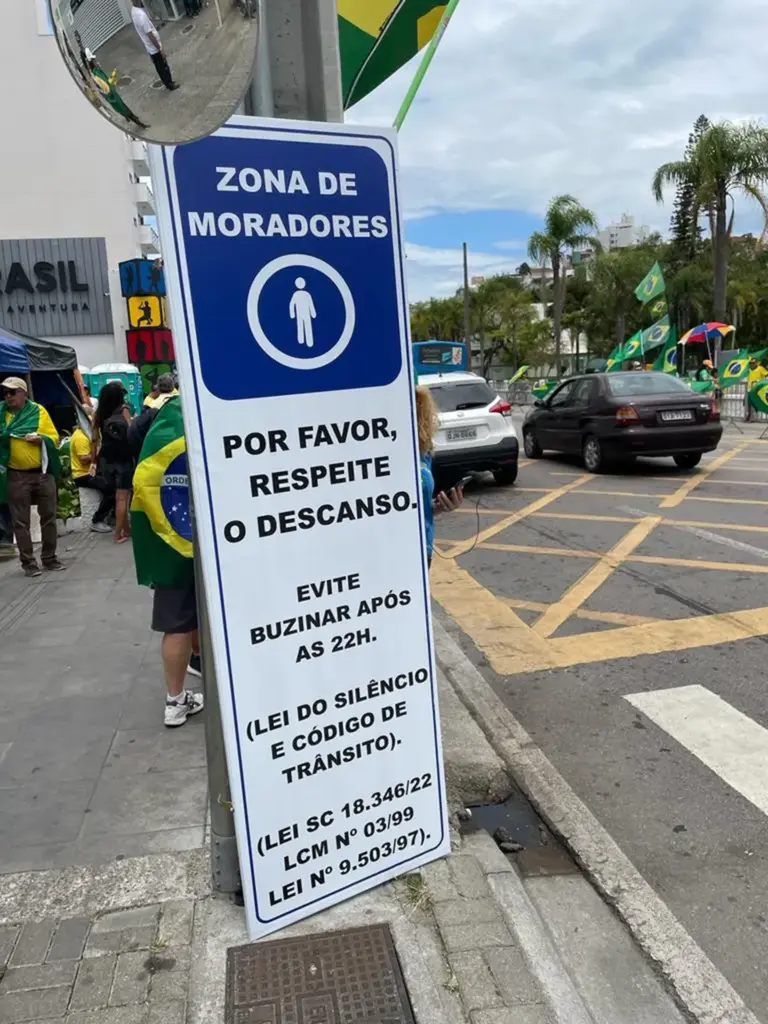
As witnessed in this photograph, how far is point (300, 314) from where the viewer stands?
2.32 m

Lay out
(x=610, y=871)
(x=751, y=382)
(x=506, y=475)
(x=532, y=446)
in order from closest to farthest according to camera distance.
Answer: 1. (x=610, y=871)
2. (x=506, y=475)
3. (x=532, y=446)
4. (x=751, y=382)

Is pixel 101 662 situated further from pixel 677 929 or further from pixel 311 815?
pixel 677 929

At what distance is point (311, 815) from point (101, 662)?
9.76 feet

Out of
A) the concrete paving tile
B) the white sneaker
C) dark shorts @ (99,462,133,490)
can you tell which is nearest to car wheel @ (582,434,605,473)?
dark shorts @ (99,462,133,490)

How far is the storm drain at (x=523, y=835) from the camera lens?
10.2 ft

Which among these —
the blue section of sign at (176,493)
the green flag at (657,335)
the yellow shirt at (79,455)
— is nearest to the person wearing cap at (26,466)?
the yellow shirt at (79,455)

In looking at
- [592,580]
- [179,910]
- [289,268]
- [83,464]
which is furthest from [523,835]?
[83,464]

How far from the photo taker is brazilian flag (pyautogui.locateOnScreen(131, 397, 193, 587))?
3.52m

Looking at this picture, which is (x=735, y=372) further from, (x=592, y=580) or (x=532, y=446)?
(x=592, y=580)

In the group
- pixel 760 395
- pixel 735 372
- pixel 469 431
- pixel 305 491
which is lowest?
pixel 760 395

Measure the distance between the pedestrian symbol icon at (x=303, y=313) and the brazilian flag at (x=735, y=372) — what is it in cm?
1893

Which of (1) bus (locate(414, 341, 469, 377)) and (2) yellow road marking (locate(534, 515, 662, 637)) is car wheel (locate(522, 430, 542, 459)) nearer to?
(2) yellow road marking (locate(534, 515, 662, 637))

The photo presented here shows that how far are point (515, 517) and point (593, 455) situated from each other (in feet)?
10.8

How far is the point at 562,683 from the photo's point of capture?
4758 millimetres
